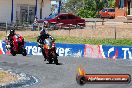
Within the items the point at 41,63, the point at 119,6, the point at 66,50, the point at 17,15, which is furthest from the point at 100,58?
the point at 119,6

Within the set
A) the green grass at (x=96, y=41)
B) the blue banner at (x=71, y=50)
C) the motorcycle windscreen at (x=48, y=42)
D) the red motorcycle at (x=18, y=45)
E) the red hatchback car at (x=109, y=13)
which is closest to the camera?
the motorcycle windscreen at (x=48, y=42)

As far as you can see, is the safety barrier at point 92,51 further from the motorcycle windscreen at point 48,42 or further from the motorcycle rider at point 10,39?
the motorcycle windscreen at point 48,42

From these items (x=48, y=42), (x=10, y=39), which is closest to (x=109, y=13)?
(x=10, y=39)

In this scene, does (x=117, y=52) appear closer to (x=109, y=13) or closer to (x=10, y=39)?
(x=10, y=39)

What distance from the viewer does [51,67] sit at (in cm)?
1706

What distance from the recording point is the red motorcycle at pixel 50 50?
695 inches

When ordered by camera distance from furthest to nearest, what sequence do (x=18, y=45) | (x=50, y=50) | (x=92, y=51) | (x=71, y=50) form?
1. (x=71, y=50)
2. (x=92, y=51)
3. (x=18, y=45)
4. (x=50, y=50)

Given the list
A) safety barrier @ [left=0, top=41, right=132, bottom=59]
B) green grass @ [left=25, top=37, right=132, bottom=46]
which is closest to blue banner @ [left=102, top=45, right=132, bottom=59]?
safety barrier @ [left=0, top=41, right=132, bottom=59]

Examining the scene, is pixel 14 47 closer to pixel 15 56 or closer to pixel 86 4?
pixel 15 56

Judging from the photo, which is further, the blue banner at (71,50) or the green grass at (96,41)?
the green grass at (96,41)

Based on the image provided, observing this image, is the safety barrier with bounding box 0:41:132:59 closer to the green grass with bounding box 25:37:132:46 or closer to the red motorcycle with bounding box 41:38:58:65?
the red motorcycle with bounding box 41:38:58:65

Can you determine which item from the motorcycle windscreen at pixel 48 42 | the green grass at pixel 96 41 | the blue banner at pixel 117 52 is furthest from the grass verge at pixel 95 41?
the motorcycle windscreen at pixel 48 42

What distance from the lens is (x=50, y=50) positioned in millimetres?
17797

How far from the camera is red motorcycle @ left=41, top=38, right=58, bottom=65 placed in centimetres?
1765
